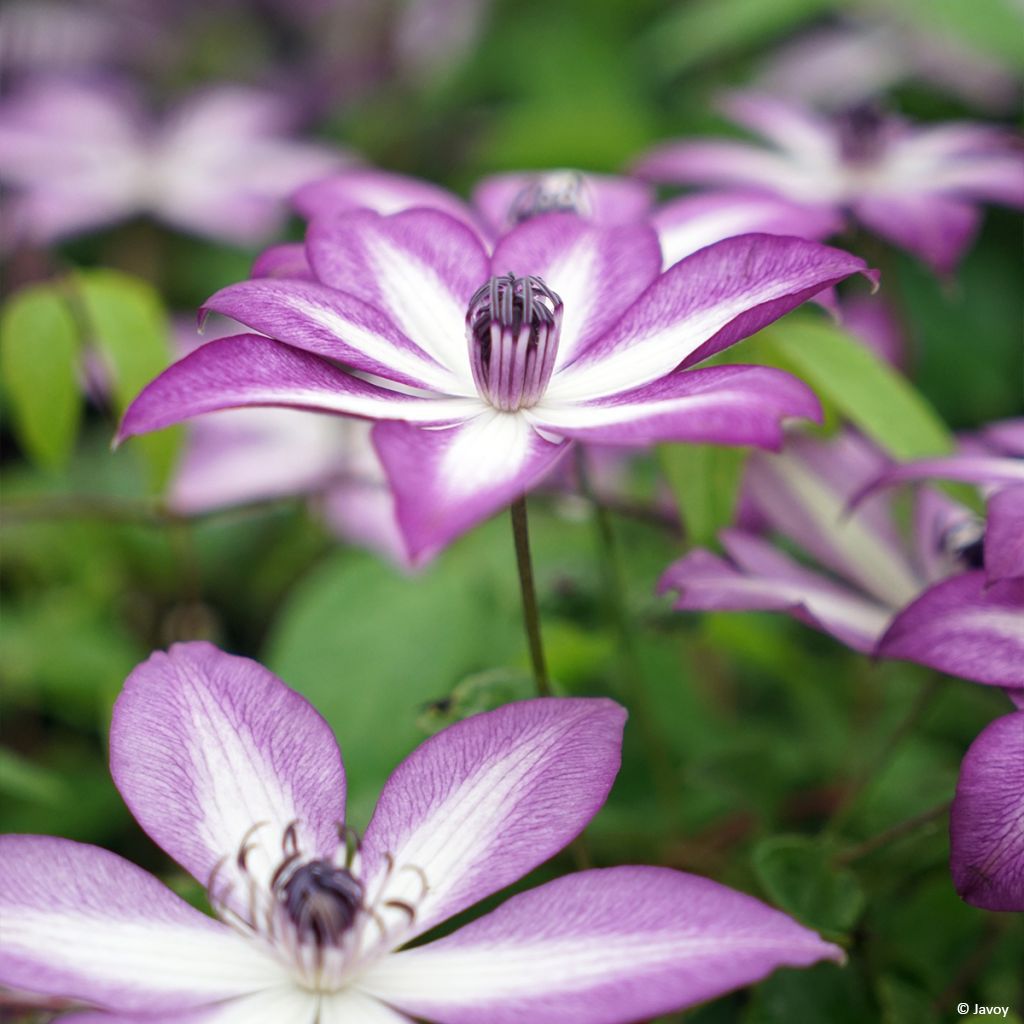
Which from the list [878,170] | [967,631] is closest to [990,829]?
[967,631]

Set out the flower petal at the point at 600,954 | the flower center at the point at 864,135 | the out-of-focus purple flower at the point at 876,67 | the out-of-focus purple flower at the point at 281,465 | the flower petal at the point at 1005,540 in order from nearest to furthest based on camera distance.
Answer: the flower petal at the point at 600,954 → the flower petal at the point at 1005,540 → the flower center at the point at 864,135 → the out-of-focus purple flower at the point at 281,465 → the out-of-focus purple flower at the point at 876,67

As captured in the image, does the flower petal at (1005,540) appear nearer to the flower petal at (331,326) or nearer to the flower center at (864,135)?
the flower petal at (331,326)

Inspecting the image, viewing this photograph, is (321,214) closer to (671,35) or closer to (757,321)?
(757,321)

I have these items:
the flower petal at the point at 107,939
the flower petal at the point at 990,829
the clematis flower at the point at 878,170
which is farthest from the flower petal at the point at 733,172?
the flower petal at the point at 107,939

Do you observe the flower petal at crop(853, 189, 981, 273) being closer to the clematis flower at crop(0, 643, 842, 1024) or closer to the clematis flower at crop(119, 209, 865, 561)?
the clematis flower at crop(119, 209, 865, 561)

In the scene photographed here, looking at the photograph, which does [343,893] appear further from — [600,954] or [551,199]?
[551,199]
